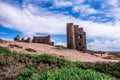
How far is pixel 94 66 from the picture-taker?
23.7 meters

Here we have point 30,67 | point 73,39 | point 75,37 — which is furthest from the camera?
point 75,37

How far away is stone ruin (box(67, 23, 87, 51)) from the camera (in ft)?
167

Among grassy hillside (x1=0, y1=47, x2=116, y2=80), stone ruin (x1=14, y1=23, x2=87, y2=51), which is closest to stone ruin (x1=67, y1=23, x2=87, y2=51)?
stone ruin (x1=14, y1=23, x2=87, y2=51)

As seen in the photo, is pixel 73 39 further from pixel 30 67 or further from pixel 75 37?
pixel 30 67

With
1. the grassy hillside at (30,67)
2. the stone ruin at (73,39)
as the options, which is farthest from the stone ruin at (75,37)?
the grassy hillside at (30,67)

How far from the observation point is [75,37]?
173 feet

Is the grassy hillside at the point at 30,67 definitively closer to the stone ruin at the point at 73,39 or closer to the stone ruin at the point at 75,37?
the stone ruin at the point at 73,39

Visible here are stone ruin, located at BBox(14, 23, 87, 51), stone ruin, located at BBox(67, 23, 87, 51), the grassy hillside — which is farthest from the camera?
stone ruin, located at BBox(67, 23, 87, 51)

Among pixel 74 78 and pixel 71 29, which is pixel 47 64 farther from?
pixel 71 29

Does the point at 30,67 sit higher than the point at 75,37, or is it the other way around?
the point at 75,37

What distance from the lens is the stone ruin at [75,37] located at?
167ft

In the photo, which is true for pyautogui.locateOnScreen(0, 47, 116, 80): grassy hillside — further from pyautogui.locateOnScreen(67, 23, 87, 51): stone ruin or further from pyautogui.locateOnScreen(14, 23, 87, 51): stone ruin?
pyautogui.locateOnScreen(67, 23, 87, 51): stone ruin

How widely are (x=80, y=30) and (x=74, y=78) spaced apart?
41.8 metres

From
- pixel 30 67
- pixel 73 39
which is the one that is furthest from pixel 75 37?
pixel 30 67
